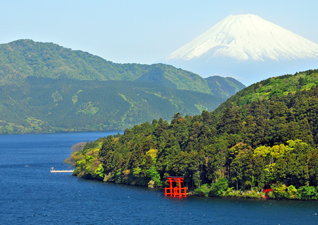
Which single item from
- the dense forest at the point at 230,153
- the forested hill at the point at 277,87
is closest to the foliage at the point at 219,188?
the dense forest at the point at 230,153

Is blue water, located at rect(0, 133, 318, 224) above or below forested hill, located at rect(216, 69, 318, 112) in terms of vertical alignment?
below

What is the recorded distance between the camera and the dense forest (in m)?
97.8

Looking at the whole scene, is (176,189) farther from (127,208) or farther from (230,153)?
(127,208)

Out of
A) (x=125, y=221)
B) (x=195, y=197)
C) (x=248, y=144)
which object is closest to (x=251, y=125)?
(x=248, y=144)

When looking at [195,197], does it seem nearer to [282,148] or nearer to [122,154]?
[282,148]

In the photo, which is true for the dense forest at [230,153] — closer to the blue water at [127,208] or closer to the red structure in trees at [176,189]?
the red structure in trees at [176,189]

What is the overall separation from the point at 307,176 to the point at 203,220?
23122 mm

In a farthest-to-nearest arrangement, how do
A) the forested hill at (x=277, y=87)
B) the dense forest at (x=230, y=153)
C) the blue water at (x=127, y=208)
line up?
the forested hill at (x=277, y=87) < the dense forest at (x=230, y=153) < the blue water at (x=127, y=208)

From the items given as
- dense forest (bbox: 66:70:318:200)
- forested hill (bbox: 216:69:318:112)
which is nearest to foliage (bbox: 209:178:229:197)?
dense forest (bbox: 66:70:318:200)

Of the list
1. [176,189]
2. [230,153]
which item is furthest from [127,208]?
[230,153]

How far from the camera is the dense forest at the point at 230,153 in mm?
97775

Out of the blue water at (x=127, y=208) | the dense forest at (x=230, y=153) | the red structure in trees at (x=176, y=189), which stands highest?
the dense forest at (x=230, y=153)

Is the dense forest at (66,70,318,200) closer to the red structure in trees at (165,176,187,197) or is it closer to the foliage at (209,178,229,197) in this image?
the foliage at (209,178,229,197)

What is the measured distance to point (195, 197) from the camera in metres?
104
